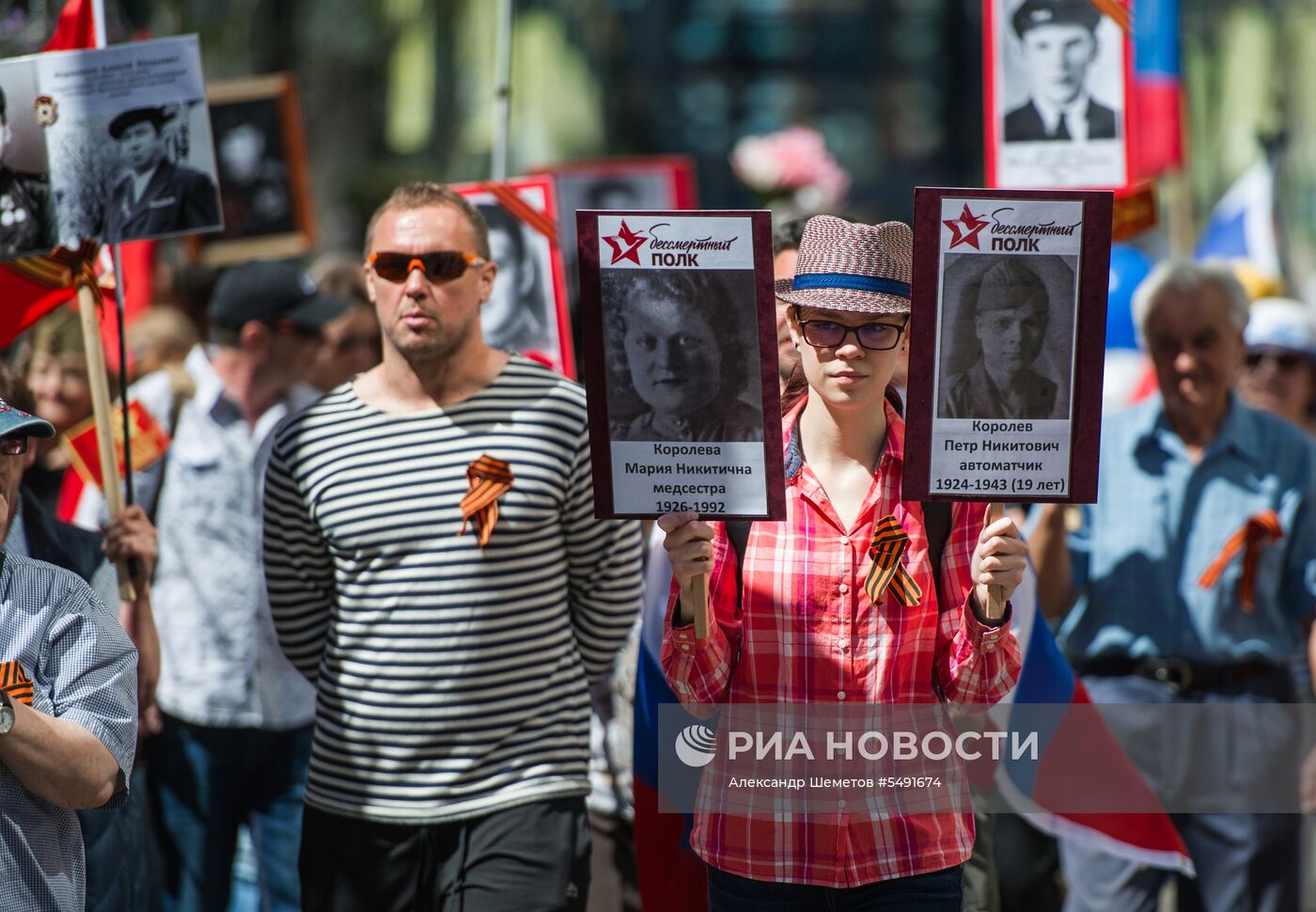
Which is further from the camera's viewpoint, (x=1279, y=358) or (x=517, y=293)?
(x=1279, y=358)

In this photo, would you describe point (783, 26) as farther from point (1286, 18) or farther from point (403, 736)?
point (403, 736)

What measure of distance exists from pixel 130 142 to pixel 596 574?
1806mm

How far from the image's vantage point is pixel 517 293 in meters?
6.14

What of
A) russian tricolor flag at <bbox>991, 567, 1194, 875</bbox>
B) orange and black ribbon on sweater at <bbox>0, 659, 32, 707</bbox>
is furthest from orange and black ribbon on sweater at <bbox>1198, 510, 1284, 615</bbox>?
orange and black ribbon on sweater at <bbox>0, 659, 32, 707</bbox>

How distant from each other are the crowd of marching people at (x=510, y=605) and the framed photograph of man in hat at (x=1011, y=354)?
127mm

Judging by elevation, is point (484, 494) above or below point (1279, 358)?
above

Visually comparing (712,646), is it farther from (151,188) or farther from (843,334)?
(151,188)

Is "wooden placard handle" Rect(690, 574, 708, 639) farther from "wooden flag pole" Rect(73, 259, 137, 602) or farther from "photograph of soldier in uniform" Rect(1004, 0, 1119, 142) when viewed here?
"photograph of soldier in uniform" Rect(1004, 0, 1119, 142)

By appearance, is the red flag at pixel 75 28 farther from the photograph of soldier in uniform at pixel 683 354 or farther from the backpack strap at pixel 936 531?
the backpack strap at pixel 936 531

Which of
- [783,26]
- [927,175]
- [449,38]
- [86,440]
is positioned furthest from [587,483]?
[783,26]

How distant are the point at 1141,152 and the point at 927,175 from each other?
57.3m

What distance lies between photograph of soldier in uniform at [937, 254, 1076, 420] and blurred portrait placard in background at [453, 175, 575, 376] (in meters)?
2.60

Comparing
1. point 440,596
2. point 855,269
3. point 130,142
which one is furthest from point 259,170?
point 855,269

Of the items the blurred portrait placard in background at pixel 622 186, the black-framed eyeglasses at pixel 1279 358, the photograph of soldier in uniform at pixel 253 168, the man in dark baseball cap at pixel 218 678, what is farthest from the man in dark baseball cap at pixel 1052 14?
the photograph of soldier in uniform at pixel 253 168
